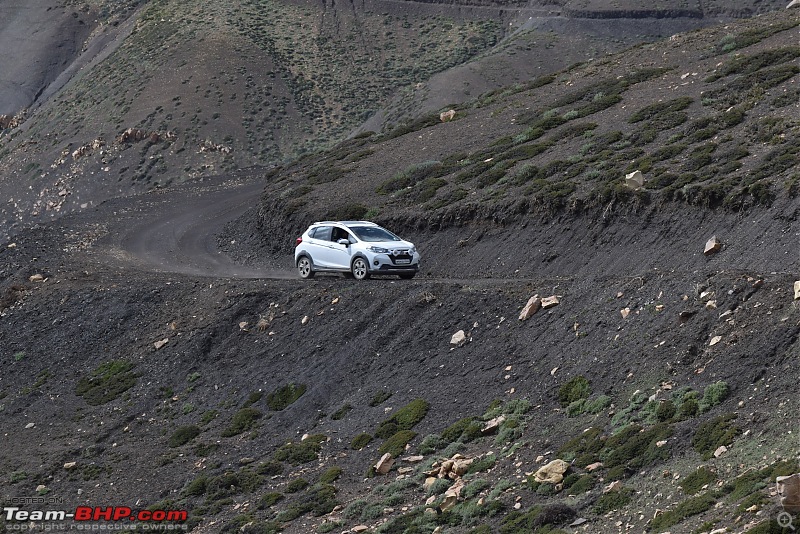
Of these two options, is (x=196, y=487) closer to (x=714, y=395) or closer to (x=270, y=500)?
(x=270, y=500)

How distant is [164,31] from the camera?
9938cm

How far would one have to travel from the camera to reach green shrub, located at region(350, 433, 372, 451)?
75.6 feet

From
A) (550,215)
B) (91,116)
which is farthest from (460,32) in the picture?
(550,215)

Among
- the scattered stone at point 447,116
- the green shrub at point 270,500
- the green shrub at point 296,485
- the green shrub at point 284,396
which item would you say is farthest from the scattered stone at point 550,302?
the scattered stone at point 447,116

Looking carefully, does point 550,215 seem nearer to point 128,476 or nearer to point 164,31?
point 128,476

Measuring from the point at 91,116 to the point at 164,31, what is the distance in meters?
15.3

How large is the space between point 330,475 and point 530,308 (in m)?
6.17

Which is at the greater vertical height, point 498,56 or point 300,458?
point 300,458

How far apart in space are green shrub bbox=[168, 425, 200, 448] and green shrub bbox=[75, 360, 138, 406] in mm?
4071

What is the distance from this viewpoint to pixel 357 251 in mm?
31703

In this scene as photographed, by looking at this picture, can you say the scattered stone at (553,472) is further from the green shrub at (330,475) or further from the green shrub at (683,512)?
the green shrub at (330,475)

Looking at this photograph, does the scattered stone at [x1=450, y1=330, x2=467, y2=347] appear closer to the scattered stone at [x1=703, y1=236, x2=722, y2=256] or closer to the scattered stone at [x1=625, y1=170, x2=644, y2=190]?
the scattered stone at [x1=703, y1=236, x2=722, y2=256]

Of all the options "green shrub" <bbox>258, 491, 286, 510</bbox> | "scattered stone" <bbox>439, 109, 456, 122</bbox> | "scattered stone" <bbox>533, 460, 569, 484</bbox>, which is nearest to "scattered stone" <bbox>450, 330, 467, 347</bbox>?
"green shrub" <bbox>258, 491, 286, 510</bbox>

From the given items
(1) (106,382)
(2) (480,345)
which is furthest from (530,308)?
(1) (106,382)
